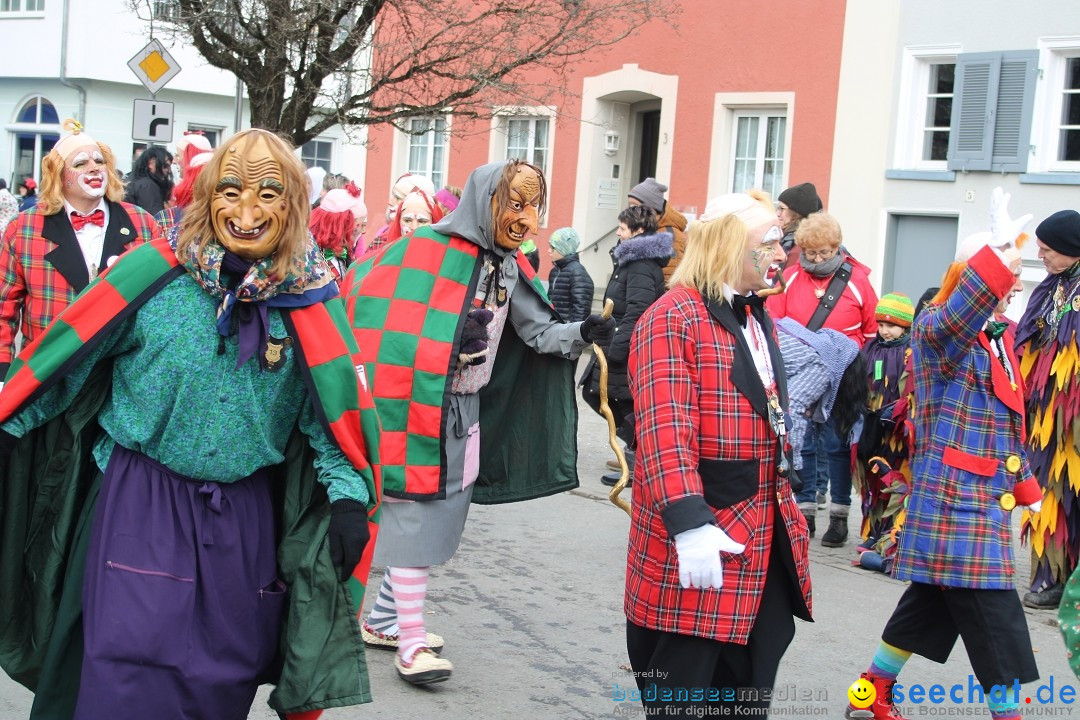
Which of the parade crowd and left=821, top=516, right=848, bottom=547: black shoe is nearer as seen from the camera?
the parade crowd

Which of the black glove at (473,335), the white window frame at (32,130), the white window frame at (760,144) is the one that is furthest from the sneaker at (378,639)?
the white window frame at (32,130)

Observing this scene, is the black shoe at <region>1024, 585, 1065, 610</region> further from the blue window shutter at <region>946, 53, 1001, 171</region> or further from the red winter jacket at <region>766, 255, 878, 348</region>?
the blue window shutter at <region>946, 53, 1001, 171</region>

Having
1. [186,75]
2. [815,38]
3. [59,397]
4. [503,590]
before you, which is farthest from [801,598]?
[186,75]

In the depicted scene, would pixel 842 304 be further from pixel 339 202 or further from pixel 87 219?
pixel 87 219

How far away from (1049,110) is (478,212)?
10841 mm

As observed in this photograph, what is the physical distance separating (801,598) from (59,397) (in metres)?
2.05

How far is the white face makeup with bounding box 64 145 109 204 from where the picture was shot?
234 inches

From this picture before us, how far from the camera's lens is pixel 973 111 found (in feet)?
47.3

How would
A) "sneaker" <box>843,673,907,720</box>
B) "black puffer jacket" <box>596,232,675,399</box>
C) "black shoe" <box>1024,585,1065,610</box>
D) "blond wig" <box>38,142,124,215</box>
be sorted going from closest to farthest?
"sneaker" <box>843,673,907,720</box> < "blond wig" <box>38,142,124,215</box> < "black shoe" <box>1024,585,1065,610</box> < "black puffer jacket" <box>596,232,675,399</box>

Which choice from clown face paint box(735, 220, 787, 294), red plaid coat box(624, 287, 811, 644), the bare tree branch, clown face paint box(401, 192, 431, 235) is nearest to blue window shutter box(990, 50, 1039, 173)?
the bare tree branch

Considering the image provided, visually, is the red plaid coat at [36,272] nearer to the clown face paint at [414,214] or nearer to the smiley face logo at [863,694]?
the clown face paint at [414,214]

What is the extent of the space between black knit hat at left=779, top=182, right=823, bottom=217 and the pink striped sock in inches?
174

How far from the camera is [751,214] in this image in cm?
372

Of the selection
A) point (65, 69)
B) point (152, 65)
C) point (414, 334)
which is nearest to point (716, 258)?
point (414, 334)
